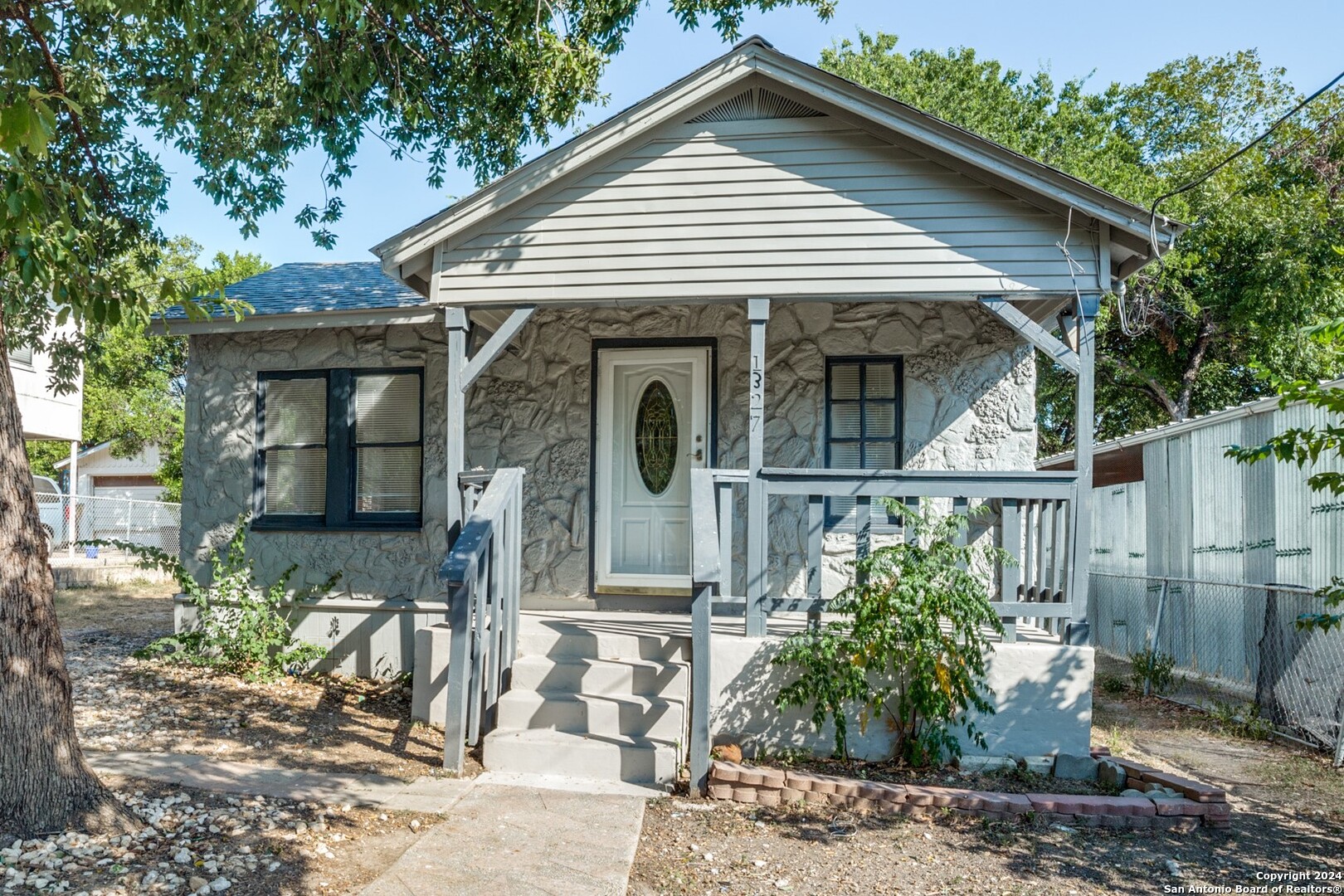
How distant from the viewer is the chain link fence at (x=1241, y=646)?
6.53 metres

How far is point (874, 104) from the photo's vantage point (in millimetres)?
6066

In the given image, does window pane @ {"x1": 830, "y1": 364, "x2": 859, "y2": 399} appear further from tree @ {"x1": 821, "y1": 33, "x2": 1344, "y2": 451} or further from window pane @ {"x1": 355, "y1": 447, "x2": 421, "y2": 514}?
tree @ {"x1": 821, "y1": 33, "x2": 1344, "y2": 451}

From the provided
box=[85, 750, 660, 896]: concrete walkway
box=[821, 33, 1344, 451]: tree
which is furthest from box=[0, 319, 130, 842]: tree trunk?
box=[821, 33, 1344, 451]: tree

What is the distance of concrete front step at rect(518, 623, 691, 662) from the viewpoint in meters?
6.00

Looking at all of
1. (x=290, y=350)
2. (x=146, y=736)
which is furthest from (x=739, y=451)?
(x=146, y=736)

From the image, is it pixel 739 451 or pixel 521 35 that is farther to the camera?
pixel 521 35

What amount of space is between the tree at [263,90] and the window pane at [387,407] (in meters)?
1.97

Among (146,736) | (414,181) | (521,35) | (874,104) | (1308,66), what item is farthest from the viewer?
(1308,66)

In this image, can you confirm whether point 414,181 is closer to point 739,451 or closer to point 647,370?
point 647,370

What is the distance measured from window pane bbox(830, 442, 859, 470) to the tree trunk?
5123mm

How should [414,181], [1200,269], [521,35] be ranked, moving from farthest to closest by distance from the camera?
[1200,269], [414,181], [521,35]

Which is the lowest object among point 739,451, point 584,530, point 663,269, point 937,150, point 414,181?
point 584,530

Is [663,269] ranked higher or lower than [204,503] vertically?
higher

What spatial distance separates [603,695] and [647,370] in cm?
290
